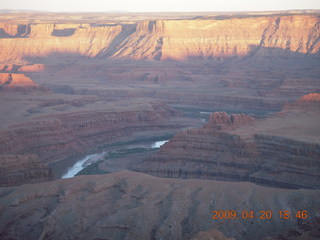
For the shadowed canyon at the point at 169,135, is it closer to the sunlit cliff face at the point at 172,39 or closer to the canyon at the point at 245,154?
the canyon at the point at 245,154

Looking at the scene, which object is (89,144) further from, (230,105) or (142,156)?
(230,105)

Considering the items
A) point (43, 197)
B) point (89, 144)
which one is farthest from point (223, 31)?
point (43, 197)

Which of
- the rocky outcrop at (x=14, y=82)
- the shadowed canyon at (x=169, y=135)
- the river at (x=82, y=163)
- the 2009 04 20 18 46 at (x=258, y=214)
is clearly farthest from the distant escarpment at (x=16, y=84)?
the 2009 04 20 18 46 at (x=258, y=214)

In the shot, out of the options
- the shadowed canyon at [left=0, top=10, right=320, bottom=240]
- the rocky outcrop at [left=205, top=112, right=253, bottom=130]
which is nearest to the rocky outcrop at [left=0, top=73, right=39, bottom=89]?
the shadowed canyon at [left=0, top=10, right=320, bottom=240]

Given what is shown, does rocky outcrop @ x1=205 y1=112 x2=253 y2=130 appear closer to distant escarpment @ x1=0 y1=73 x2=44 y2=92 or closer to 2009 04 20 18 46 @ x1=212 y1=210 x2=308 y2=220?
2009 04 20 18 46 @ x1=212 y1=210 x2=308 y2=220

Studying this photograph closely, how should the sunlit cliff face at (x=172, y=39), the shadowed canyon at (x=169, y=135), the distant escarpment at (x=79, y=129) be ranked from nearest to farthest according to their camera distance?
the shadowed canyon at (x=169, y=135) → the distant escarpment at (x=79, y=129) → the sunlit cliff face at (x=172, y=39)

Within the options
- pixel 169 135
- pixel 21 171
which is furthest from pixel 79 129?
pixel 21 171

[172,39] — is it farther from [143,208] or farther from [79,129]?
[143,208]

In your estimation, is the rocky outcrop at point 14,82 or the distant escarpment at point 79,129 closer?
the distant escarpment at point 79,129
